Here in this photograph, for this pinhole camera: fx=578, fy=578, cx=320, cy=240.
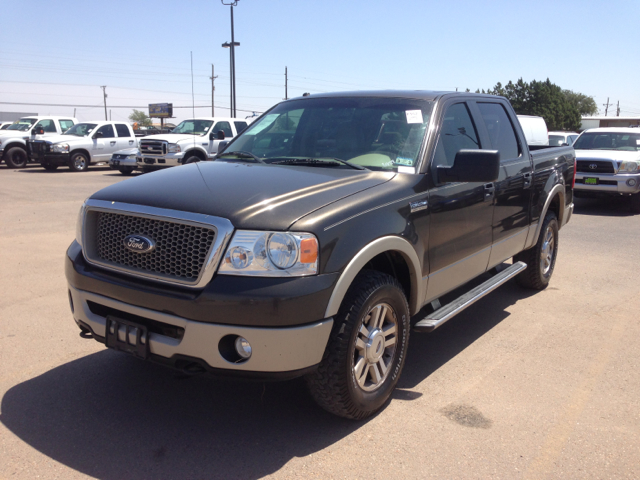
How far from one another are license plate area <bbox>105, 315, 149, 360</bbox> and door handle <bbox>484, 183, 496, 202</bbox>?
2775 millimetres

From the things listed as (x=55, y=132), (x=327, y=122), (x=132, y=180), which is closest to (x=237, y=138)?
(x=327, y=122)

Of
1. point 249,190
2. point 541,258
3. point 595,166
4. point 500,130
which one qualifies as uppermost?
point 500,130

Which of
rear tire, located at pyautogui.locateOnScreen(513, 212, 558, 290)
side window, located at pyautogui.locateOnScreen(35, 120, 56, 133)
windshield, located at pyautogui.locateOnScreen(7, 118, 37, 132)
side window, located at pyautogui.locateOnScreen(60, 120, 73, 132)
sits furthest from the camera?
windshield, located at pyautogui.locateOnScreen(7, 118, 37, 132)

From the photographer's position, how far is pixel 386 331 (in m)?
3.43

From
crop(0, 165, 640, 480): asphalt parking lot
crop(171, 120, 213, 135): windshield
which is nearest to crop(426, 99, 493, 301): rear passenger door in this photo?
crop(0, 165, 640, 480): asphalt parking lot

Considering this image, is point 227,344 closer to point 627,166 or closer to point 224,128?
point 627,166

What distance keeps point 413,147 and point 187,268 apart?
1.84 m

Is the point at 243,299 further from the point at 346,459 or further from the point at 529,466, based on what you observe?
the point at 529,466

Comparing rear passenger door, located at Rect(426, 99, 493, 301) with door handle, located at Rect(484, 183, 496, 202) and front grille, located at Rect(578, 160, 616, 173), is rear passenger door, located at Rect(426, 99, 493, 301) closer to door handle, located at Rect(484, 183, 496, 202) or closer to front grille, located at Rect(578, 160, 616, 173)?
door handle, located at Rect(484, 183, 496, 202)

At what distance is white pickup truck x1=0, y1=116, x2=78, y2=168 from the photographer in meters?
22.7

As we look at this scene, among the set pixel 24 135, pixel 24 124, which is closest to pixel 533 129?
pixel 24 135

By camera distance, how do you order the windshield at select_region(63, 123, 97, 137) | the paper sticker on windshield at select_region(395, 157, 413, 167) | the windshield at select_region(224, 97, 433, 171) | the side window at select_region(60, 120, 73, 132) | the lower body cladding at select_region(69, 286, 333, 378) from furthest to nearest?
1. the side window at select_region(60, 120, 73, 132)
2. the windshield at select_region(63, 123, 97, 137)
3. the windshield at select_region(224, 97, 433, 171)
4. the paper sticker on windshield at select_region(395, 157, 413, 167)
5. the lower body cladding at select_region(69, 286, 333, 378)

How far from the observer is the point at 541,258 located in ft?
20.1

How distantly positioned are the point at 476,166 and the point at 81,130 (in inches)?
858
